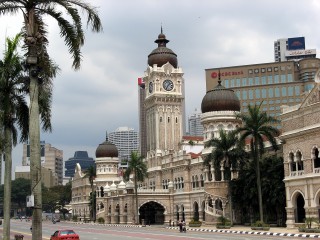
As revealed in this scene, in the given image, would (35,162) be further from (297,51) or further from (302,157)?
(297,51)

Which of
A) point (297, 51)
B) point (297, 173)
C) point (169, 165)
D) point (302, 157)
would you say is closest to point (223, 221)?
point (297, 173)

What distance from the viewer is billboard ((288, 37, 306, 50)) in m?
A: 157

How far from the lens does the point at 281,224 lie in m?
51.1

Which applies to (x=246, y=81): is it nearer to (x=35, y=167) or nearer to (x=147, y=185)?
(x=147, y=185)

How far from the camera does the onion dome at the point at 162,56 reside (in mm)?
90000

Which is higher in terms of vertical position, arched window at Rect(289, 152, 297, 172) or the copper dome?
the copper dome

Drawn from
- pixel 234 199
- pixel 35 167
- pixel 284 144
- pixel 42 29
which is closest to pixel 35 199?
pixel 35 167

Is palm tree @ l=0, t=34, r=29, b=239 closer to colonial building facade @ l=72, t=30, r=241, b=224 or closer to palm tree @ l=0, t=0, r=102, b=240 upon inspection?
palm tree @ l=0, t=0, r=102, b=240

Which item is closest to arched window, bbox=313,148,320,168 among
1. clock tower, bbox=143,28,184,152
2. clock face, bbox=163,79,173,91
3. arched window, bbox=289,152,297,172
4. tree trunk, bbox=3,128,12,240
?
arched window, bbox=289,152,297,172

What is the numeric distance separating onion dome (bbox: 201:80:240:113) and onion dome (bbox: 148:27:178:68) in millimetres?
24770

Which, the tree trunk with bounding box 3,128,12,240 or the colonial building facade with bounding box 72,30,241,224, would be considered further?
the colonial building facade with bounding box 72,30,241,224

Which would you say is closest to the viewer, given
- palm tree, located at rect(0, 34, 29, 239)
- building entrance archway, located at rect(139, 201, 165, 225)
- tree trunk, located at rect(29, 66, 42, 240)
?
tree trunk, located at rect(29, 66, 42, 240)

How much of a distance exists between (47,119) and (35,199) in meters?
8.13

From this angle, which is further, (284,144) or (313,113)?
(284,144)
